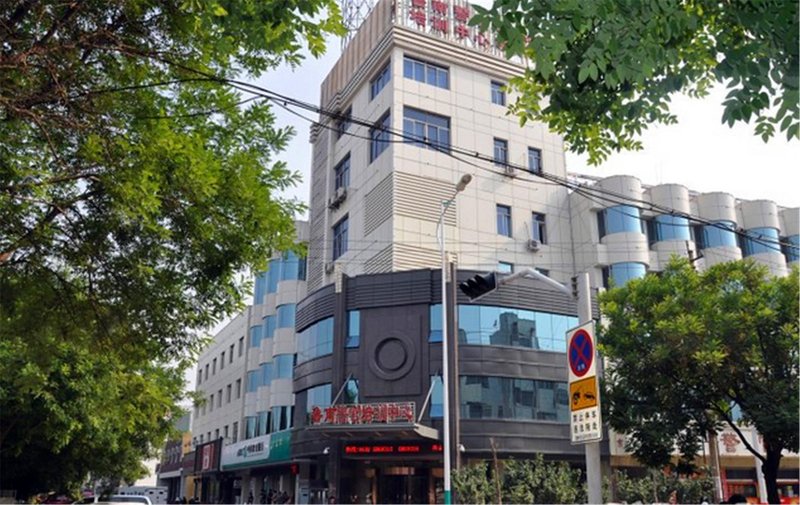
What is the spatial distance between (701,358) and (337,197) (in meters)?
20.3

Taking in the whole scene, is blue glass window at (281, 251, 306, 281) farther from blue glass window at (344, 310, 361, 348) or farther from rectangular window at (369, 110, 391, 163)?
blue glass window at (344, 310, 361, 348)

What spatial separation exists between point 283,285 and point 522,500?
73.7 feet

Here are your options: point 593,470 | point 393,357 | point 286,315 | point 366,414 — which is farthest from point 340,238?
point 593,470

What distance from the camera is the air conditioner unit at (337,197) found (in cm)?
3441

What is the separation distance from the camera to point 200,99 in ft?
25.8

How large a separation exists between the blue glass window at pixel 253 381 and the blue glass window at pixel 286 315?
15.1 feet

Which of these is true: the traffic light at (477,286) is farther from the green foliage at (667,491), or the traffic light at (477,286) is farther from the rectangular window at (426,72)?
the rectangular window at (426,72)

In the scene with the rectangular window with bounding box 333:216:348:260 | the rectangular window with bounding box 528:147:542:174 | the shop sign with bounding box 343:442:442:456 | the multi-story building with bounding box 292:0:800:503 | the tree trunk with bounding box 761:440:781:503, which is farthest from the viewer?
the rectangular window with bounding box 333:216:348:260

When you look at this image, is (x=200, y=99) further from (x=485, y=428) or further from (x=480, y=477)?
(x=485, y=428)

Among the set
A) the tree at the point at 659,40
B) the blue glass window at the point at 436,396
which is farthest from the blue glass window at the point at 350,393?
the tree at the point at 659,40

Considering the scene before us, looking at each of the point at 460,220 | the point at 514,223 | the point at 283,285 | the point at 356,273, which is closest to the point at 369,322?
the point at 356,273

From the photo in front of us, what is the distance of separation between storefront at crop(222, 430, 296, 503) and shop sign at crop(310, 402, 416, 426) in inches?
291

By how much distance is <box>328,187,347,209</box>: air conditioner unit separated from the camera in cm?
3441

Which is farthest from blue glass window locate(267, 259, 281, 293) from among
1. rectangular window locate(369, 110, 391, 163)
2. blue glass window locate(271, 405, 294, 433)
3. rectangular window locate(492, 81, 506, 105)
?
rectangular window locate(492, 81, 506, 105)
